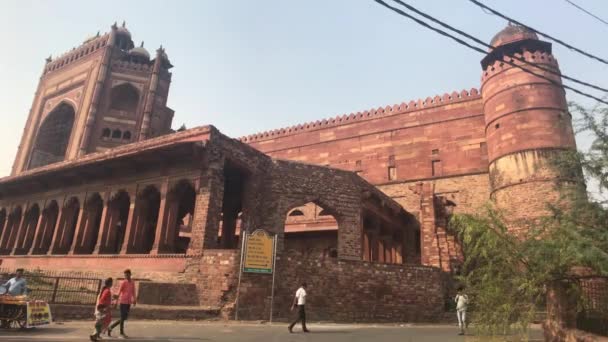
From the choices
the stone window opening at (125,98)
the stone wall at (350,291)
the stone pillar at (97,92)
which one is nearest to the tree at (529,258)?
the stone wall at (350,291)

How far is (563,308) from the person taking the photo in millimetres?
6613

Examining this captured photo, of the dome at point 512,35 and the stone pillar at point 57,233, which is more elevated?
the dome at point 512,35

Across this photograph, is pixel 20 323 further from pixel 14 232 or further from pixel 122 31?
pixel 122 31

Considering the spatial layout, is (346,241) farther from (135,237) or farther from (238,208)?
(135,237)

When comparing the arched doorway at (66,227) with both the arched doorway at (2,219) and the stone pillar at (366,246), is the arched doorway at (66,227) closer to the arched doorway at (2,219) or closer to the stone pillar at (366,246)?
the arched doorway at (2,219)

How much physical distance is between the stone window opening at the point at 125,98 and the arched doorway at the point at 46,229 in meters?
17.5

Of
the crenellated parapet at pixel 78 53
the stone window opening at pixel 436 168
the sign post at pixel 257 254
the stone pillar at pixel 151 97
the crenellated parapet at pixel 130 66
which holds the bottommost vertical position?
the sign post at pixel 257 254

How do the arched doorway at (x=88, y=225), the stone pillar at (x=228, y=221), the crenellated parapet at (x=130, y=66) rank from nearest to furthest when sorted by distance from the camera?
the arched doorway at (x=88, y=225) → the stone pillar at (x=228, y=221) → the crenellated parapet at (x=130, y=66)

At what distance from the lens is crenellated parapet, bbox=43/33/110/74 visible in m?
36.6

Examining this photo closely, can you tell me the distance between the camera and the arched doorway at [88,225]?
16.5 metres

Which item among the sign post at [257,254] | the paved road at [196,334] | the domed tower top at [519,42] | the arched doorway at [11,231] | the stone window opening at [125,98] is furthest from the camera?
the stone window opening at [125,98]

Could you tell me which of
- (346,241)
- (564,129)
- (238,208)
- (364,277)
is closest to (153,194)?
(238,208)

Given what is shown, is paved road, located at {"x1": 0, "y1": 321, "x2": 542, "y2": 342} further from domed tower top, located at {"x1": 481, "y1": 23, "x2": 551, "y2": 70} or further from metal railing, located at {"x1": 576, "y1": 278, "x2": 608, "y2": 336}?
domed tower top, located at {"x1": 481, "y1": 23, "x2": 551, "y2": 70}

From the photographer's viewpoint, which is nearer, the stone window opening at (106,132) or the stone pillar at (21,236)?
the stone pillar at (21,236)
